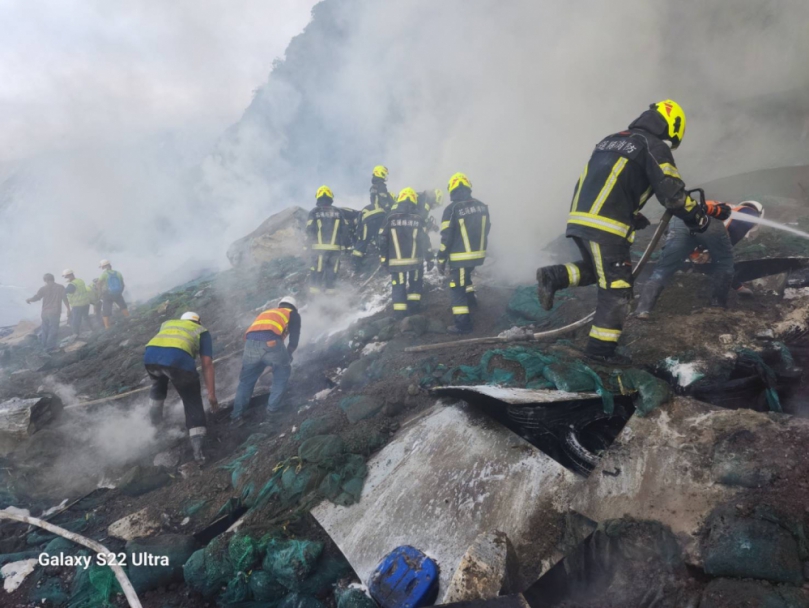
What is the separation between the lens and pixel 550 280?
2980 millimetres

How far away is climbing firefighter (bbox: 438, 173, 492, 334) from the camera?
202 inches

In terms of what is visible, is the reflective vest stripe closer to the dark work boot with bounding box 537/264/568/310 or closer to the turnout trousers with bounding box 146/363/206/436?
the dark work boot with bounding box 537/264/568/310

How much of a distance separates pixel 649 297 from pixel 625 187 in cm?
139

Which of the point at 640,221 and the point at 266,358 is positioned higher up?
the point at 640,221

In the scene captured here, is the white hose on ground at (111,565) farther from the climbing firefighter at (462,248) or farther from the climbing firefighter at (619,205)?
the climbing firefighter at (462,248)

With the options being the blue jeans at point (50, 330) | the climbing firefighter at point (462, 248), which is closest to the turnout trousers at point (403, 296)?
the climbing firefighter at point (462, 248)

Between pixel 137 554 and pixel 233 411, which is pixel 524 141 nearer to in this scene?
pixel 233 411

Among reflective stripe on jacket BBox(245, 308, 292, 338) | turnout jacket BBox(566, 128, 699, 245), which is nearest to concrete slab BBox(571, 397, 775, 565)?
turnout jacket BBox(566, 128, 699, 245)

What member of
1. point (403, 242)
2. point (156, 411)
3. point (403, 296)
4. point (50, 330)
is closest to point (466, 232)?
point (403, 242)

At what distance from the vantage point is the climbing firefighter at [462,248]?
514cm

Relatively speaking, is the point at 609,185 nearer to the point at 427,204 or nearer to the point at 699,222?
the point at 699,222

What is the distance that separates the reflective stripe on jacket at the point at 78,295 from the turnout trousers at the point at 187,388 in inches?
285

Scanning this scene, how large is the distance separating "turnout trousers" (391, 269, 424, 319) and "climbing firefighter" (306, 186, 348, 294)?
1.80 meters

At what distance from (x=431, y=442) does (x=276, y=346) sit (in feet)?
7.53
